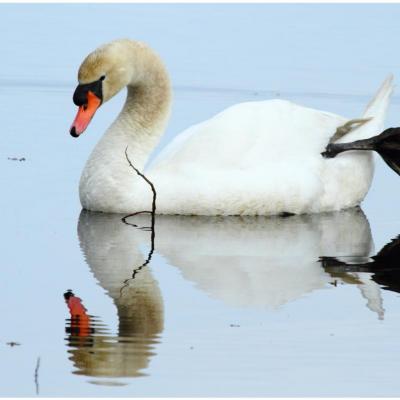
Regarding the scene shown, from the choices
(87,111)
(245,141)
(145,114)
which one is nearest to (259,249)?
(245,141)

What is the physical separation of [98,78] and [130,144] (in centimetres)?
67

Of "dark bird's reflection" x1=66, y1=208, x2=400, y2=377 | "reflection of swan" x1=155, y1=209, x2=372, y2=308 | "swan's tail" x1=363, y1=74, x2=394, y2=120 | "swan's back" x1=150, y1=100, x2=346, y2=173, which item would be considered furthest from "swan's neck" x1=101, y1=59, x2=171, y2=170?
"swan's tail" x1=363, y1=74, x2=394, y2=120

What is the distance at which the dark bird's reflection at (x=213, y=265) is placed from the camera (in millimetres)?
8320

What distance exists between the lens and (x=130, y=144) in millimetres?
12531

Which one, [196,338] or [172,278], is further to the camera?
[172,278]

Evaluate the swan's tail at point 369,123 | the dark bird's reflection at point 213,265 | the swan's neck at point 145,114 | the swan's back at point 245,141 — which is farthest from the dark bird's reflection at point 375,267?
the swan's neck at point 145,114

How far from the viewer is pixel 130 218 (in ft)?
39.1

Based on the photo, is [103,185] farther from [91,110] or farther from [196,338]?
[196,338]

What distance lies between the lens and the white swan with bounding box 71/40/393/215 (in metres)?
11.9

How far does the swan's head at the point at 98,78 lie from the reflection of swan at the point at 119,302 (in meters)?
0.75

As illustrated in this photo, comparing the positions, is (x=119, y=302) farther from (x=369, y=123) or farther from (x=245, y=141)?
(x=369, y=123)

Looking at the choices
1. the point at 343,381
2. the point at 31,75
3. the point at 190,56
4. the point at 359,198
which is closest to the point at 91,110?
the point at 359,198

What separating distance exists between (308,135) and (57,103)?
544cm

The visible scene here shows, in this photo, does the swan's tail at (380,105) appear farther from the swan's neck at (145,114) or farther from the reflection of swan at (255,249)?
the swan's neck at (145,114)
